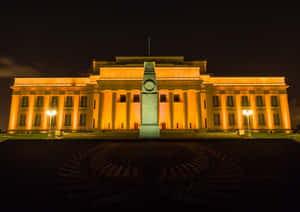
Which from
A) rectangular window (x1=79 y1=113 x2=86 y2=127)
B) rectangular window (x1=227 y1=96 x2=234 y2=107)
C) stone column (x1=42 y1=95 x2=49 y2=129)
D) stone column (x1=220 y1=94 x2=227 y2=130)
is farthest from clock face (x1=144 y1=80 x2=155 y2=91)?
stone column (x1=42 y1=95 x2=49 y2=129)

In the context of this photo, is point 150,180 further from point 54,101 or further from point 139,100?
point 54,101

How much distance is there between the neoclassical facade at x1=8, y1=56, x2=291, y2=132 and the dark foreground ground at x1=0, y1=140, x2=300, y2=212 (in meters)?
28.0

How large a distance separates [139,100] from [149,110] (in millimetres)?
22868

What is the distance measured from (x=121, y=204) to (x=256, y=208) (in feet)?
13.8

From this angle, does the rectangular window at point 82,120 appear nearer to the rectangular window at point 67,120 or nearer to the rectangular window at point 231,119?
the rectangular window at point 67,120

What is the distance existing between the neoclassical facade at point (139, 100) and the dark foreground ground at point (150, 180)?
2797cm

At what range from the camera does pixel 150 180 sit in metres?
7.21

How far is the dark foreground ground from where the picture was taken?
18.0 ft

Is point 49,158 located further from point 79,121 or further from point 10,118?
point 10,118

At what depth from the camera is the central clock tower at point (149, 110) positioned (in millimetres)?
18031

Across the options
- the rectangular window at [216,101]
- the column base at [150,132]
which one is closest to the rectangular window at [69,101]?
the column base at [150,132]

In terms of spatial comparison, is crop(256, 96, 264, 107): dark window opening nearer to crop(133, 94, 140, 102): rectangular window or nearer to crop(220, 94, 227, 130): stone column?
crop(220, 94, 227, 130): stone column

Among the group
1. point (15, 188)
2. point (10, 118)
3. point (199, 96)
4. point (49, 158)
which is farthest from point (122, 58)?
point (15, 188)

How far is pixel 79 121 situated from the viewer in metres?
43.8
